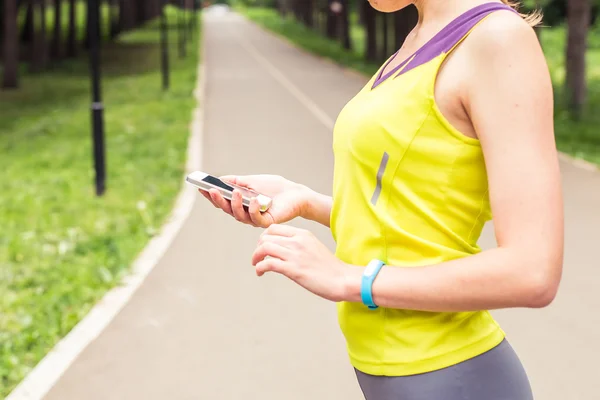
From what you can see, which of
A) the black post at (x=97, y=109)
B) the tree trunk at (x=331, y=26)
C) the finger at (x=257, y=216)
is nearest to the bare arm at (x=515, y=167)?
the finger at (x=257, y=216)

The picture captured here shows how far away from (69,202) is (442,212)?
9.62 meters

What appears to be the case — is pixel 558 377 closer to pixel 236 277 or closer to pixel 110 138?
pixel 236 277

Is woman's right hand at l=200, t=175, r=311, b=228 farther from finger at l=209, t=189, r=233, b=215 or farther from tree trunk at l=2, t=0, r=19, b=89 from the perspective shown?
tree trunk at l=2, t=0, r=19, b=89

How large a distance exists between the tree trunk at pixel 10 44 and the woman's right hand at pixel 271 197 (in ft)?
87.4

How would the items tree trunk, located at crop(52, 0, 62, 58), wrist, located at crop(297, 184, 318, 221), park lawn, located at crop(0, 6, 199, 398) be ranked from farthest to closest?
tree trunk, located at crop(52, 0, 62, 58), park lawn, located at crop(0, 6, 199, 398), wrist, located at crop(297, 184, 318, 221)

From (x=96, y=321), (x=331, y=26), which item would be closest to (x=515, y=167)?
(x=96, y=321)

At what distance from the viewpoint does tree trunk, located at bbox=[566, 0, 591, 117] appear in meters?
18.1

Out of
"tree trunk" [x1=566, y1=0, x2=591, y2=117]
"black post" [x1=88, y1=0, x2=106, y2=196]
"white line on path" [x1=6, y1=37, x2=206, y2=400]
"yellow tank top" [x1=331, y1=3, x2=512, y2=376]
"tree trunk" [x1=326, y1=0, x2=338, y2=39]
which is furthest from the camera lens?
"tree trunk" [x1=326, y1=0, x2=338, y2=39]

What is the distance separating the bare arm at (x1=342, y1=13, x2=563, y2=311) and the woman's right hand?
56 cm

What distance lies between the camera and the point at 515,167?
4.65 feet

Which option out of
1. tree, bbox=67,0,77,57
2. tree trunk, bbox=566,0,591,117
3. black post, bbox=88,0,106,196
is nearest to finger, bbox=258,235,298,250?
black post, bbox=88,0,106,196

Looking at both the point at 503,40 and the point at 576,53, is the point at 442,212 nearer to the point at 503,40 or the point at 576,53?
the point at 503,40

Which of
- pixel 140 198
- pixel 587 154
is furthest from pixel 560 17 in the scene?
pixel 140 198

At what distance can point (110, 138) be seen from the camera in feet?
55.4
